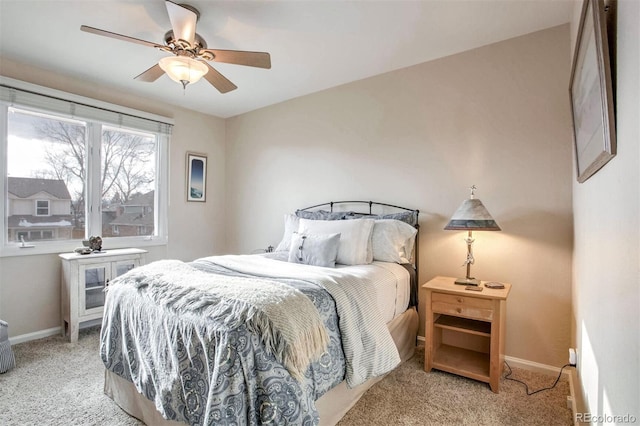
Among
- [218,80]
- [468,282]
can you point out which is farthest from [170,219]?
[468,282]

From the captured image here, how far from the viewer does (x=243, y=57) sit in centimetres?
217

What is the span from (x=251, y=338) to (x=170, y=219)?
10.9ft

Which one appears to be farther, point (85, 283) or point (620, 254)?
point (85, 283)

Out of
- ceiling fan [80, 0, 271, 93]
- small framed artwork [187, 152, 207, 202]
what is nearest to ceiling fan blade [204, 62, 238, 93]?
ceiling fan [80, 0, 271, 93]

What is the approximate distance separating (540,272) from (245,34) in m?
2.88

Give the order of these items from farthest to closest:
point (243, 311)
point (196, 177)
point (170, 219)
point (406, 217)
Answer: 1. point (196, 177)
2. point (170, 219)
3. point (406, 217)
4. point (243, 311)

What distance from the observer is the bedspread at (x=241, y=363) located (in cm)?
131

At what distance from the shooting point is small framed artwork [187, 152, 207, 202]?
4.39m

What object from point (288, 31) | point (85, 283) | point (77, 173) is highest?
point (288, 31)

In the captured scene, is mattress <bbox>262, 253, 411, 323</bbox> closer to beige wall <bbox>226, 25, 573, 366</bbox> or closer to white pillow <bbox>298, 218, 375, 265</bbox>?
white pillow <bbox>298, 218, 375, 265</bbox>

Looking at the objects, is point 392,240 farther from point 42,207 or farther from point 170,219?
point 42,207

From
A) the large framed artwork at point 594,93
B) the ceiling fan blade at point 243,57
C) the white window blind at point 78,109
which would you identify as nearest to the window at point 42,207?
the white window blind at point 78,109

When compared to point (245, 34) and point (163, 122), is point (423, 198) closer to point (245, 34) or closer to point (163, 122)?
point (245, 34)

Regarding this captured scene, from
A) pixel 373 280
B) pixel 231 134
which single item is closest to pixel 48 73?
pixel 231 134
